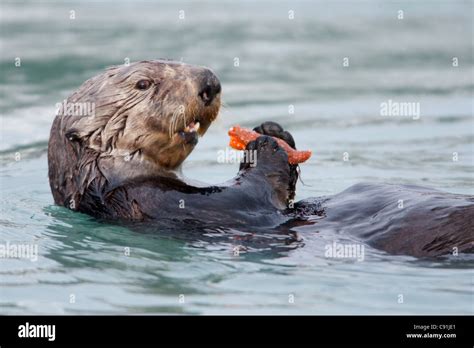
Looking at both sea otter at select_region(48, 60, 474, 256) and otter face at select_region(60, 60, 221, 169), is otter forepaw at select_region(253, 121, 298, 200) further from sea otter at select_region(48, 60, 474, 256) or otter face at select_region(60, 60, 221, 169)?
otter face at select_region(60, 60, 221, 169)

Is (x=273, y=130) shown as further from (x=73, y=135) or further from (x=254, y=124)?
(x=254, y=124)

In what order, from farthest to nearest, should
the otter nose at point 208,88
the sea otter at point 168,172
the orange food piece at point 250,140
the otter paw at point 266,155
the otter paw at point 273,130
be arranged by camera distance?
the otter paw at point 273,130, the orange food piece at point 250,140, the otter paw at point 266,155, the otter nose at point 208,88, the sea otter at point 168,172

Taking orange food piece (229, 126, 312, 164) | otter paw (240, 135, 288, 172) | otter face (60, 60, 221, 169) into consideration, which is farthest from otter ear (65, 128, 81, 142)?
otter paw (240, 135, 288, 172)

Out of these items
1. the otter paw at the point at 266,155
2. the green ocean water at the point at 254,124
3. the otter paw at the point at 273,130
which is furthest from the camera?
the otter paw at the point at 273,130

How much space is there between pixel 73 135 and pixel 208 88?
3.27 feet

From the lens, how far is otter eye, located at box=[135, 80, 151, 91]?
6.63m

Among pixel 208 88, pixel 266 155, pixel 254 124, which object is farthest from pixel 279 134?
pixel 254 124

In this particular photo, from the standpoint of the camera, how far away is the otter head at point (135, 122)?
6.52 meters

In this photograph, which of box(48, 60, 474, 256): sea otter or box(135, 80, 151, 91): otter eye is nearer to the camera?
box(48, 60, 474, 256): sea otter

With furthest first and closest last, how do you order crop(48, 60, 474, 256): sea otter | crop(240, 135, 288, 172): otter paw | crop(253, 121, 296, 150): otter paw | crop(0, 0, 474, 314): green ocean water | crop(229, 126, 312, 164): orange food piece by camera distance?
1. crop(253, 121, 296, 150): otter paw
2. crop(229, 126, 312, 164): orange food piece
3. crop(240, 135, 288, 172): otter paw
4. crop(48, 60, 474, 256): sea otter
5. crop(0, 0, 474, 314): green ocean water

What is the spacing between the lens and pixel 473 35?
16.0m

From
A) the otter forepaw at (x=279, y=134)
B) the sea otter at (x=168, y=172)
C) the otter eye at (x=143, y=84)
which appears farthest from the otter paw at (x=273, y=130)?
the otter eye at (x=143, y=84)

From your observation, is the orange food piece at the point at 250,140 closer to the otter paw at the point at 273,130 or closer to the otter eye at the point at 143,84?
the otter paw at the point at 273,130

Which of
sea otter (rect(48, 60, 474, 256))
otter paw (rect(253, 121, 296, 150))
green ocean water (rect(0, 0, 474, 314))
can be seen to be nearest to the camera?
green ocean water (rect(0, 0, 474, 314))
